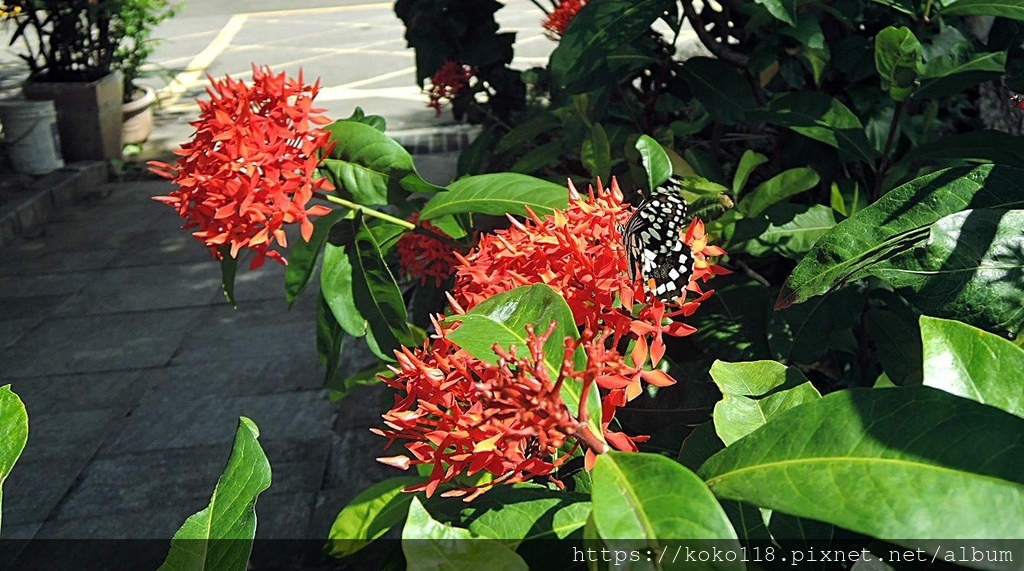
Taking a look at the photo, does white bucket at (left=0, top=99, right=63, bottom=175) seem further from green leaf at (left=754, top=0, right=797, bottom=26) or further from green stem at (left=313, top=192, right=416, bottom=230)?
green leaf at (left=754, top=0, right=797, bottom=26)

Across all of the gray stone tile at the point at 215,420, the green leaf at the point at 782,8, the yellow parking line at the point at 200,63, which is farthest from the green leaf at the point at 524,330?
the yellow parking line at the point at 200,63

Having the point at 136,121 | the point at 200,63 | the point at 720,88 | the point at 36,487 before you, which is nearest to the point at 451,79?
the point at 720,88

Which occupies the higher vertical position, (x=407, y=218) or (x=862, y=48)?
(x=862, y=48)

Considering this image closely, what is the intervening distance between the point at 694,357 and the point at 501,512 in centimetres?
79

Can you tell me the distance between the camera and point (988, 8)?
1.27 metres

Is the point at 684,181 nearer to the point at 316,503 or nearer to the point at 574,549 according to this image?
the point at 574,549

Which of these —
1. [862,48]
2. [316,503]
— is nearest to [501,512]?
[862,48]

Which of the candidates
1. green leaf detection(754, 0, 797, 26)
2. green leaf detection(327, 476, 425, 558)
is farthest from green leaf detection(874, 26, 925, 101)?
green leaf detection(327, 476, 425, 558)

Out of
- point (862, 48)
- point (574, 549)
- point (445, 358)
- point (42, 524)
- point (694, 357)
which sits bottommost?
point (42, 524)

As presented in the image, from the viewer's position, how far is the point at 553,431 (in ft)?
2.23

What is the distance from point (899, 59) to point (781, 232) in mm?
308

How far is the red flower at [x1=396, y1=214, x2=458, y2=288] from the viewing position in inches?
74.0

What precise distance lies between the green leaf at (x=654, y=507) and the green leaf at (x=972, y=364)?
22 centimetres

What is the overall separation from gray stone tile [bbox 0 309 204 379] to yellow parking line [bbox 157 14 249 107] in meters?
5.09
